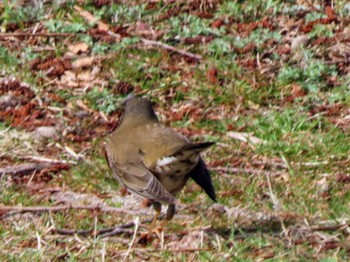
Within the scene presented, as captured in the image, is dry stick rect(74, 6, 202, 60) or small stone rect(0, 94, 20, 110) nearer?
small stone rect(0, 94, 20, 110)

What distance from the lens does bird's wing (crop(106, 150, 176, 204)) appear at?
242 inches

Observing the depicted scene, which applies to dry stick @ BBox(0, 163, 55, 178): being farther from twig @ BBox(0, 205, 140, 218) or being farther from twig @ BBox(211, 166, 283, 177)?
twig @ BBox(211, 166, 283, 177)

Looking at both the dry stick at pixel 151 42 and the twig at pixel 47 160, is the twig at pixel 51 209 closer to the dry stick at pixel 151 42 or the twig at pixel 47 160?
the twig at pixel 47 160

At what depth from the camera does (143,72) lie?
29.1 ft

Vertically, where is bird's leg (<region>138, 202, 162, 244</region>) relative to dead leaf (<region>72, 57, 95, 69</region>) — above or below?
above

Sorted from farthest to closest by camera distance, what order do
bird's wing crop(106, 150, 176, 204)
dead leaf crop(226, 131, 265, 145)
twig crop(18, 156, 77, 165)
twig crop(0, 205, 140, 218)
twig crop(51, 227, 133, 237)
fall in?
dead leaf crop(226, 131, 265, 145) → twig crop(18, 156, 77, 165) → twig crop(0, 205, 140, 218) → twig crop(51, 227, 133, 237) → bird's wing crop(106, 150, 176, 204)

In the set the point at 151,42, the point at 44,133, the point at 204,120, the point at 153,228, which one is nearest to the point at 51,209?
the point at 153,228

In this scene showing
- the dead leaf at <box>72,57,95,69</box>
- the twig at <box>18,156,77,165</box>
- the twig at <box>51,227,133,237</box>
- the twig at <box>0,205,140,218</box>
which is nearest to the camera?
the twig at <box>51,227,133,237</box>

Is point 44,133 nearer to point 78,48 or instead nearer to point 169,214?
point 78,48

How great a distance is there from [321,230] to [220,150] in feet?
5.53

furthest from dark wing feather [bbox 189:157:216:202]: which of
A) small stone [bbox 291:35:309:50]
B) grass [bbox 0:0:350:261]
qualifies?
small stone [bbox 291:35:309:50]

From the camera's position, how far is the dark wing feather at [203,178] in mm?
6355

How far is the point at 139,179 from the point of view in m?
6.34

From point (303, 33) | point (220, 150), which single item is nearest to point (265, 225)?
point (220, 150)
